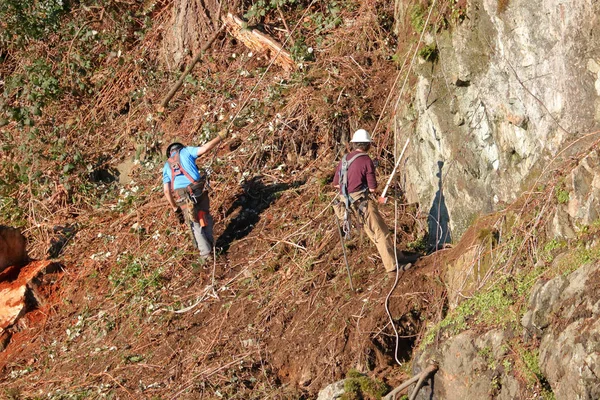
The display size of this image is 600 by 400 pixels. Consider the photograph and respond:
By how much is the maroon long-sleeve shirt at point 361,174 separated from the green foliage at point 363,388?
2.09 m

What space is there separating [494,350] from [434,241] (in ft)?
10.4

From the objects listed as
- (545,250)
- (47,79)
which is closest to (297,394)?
(545,250)

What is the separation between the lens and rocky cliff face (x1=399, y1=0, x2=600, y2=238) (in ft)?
28.4

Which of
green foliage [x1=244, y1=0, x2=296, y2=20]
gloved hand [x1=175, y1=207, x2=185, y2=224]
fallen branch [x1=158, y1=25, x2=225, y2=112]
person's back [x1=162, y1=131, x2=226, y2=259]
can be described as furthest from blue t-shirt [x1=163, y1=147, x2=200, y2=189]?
green foliage [x1=244, y1=0, x2=296, y2=20]

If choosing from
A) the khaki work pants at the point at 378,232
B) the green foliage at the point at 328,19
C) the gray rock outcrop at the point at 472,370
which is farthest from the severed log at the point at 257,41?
the gray rock outcrop at the point at 472,370

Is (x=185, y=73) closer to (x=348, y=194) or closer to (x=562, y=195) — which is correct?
(x=348, y=194)

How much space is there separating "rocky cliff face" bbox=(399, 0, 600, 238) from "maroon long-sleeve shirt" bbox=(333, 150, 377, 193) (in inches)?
38.2

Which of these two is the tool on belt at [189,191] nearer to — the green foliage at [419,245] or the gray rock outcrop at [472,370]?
the green foliage at [419,245]

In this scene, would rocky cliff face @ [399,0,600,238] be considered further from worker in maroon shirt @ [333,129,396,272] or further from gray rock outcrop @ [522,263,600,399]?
gray rock outcrop @ [522,263,600,399]

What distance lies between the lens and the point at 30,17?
1736 cm

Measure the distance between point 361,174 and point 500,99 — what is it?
169 centimetres

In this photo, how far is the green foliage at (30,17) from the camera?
1727cm

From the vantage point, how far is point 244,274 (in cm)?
1172

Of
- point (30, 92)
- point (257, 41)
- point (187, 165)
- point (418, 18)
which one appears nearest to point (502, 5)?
point (418, 18)
